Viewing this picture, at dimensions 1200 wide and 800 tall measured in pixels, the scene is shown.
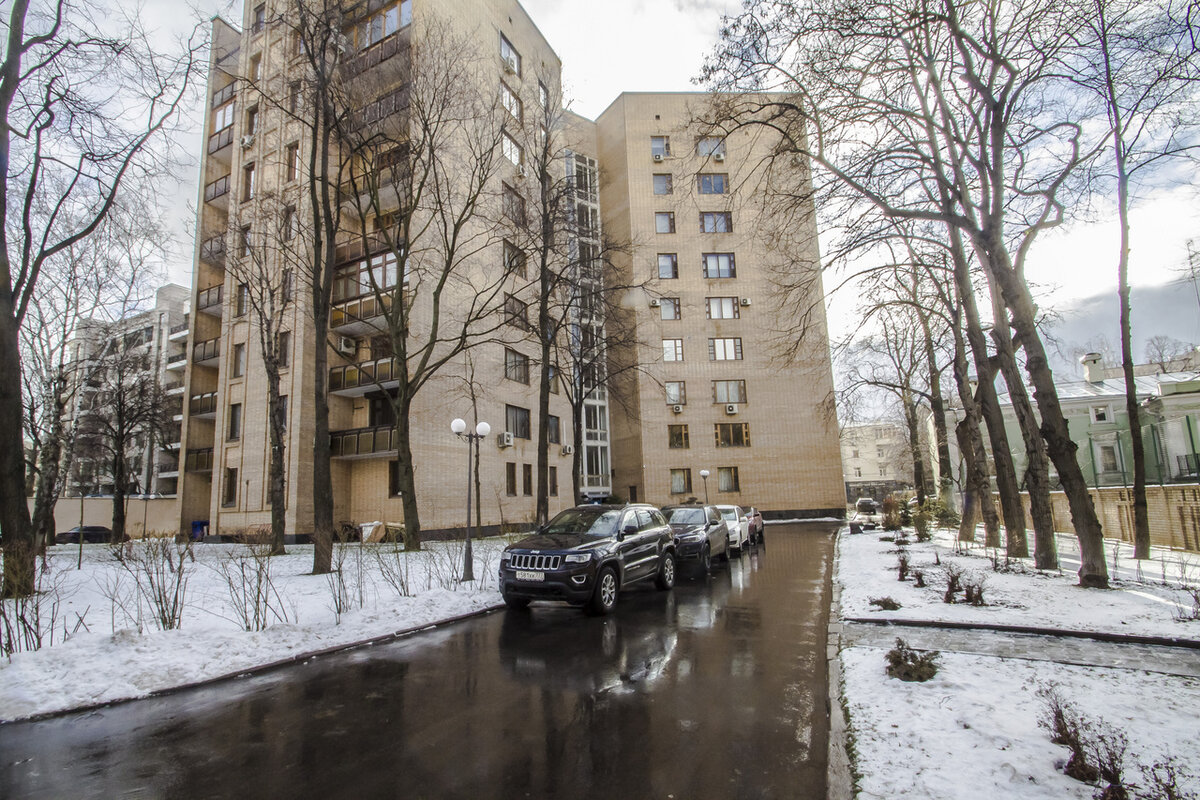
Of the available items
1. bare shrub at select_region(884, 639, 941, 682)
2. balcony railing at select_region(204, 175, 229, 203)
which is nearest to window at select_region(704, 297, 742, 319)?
balcony railing at select_region(204, 175, 229, 203)

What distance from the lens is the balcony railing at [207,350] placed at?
92.7 ft

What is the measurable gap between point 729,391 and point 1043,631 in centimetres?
3311

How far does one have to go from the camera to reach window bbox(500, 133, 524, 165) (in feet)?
93.7

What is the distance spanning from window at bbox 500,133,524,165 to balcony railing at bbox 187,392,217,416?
18.6 meters

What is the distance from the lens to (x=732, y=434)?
38875 mm

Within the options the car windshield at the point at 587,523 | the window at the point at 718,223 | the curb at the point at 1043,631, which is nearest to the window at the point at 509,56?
the window at the point at 718,223

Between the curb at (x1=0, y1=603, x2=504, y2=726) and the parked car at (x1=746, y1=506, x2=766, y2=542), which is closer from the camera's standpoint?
the curb at (x1=0, y1=603, x2=504, y2=726)

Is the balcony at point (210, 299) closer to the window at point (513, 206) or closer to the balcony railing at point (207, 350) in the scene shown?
the balcony railing at point (207, 350)

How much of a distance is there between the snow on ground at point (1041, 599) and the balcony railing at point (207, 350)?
29.6m

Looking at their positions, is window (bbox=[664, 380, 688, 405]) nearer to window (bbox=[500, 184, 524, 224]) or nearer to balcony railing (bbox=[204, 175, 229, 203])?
window (bbox=[500, 184, 524, 224])

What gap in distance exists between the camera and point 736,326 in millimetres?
39750

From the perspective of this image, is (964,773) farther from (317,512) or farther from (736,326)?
(736,326)

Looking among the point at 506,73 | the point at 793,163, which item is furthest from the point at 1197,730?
the point at 506,73

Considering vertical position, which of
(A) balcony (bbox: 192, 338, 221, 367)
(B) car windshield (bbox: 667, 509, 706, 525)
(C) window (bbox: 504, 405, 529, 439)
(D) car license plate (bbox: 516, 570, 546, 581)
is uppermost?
(A) balcony (bbox: 192, 338, 221, 367)
